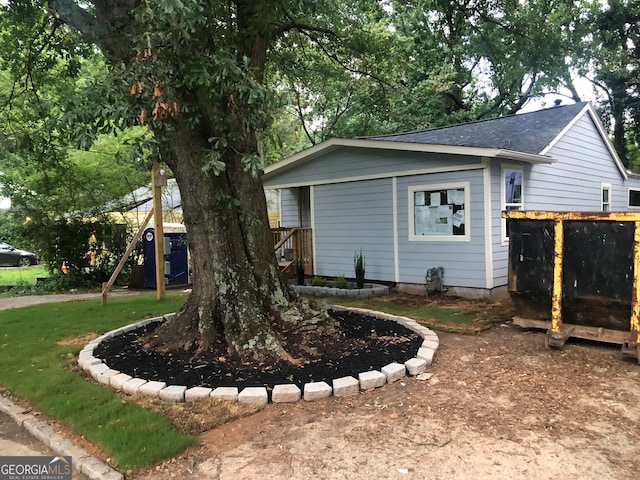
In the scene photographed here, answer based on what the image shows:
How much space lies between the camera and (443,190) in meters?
8.55

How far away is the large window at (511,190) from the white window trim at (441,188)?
2.18 ft

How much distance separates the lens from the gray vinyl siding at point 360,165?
852cm

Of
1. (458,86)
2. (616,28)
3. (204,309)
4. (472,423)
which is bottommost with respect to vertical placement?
(472,423)

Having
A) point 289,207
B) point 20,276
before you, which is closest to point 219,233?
point 289,207

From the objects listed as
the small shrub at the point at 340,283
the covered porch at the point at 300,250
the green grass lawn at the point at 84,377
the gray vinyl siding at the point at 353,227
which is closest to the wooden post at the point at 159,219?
the green grass lawn at the point at 84,377

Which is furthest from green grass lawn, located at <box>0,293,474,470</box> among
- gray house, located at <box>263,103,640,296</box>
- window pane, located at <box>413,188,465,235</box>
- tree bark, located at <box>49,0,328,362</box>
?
window pane, located at <box>413,188,465,235</box>

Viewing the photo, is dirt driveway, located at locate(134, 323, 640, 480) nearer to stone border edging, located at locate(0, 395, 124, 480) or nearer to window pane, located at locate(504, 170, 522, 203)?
stone border edging, located at locate(0, 395, 124, 480)

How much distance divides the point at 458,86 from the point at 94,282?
16105 mm

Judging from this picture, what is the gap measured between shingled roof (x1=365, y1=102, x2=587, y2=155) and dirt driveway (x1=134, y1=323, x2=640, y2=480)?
5559mm

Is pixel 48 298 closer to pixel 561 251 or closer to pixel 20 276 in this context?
pixel 20 276

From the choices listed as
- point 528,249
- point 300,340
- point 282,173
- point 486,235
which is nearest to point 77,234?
point 282,173

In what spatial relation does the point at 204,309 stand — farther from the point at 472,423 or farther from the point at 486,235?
the point at 486,235

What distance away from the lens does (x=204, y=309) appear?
472cm

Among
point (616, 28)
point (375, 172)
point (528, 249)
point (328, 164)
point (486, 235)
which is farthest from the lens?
point (616, 28)
